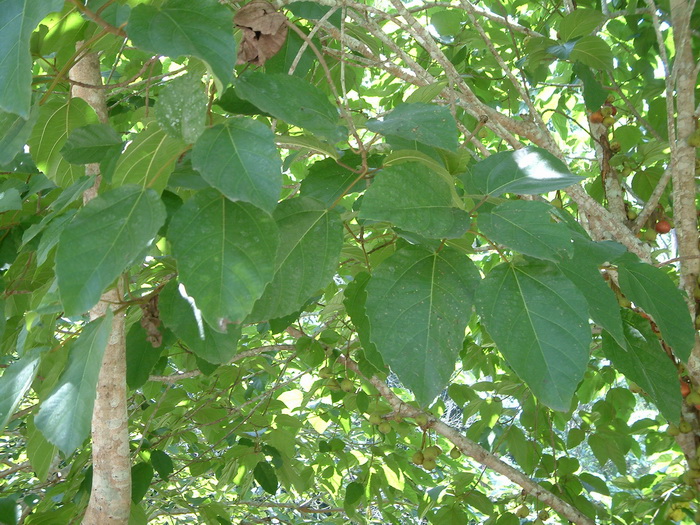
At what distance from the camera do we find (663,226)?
1.92 meters

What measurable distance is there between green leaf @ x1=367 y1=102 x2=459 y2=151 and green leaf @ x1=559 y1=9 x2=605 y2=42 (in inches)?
44.2

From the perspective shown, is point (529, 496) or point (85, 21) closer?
point (85, 21)

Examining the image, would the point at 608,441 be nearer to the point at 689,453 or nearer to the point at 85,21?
the point at 689,453

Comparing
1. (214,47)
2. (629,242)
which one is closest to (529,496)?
(629,242)

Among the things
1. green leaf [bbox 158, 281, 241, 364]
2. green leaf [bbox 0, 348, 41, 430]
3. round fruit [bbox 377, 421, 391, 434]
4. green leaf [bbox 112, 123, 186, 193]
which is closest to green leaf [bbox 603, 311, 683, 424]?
green leaf [bbox 158, 281, 241, 364]

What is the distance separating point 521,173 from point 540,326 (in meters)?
0.21

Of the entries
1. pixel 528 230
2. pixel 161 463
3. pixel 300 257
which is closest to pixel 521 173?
pixel 528 230

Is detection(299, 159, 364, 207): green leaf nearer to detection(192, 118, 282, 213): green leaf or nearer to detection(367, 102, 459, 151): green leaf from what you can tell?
detection(367, 102, 459, 151): green leaf

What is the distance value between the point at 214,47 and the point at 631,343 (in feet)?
2.62

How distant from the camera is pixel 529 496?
1.94m

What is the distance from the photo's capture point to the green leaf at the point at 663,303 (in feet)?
3.11

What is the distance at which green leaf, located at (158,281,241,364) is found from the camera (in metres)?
0.75

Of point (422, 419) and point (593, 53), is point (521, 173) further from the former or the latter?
point (422, 419)

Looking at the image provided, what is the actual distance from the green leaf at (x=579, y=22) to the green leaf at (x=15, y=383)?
4.75ft
